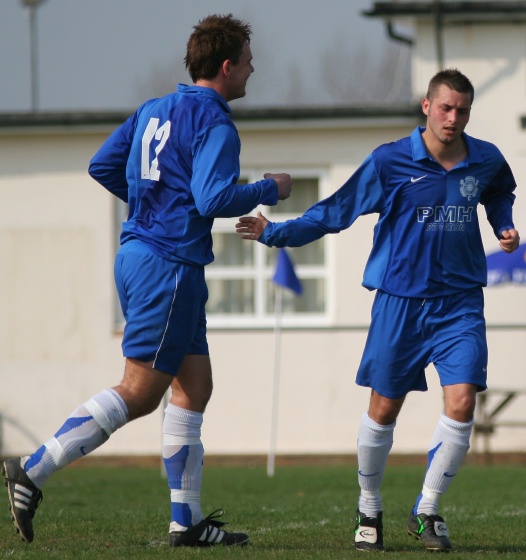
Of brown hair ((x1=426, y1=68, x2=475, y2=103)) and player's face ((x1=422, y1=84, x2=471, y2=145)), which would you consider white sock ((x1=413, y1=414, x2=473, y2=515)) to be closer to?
player's face ((x1=422, y1=84, x2=471, y2=145))

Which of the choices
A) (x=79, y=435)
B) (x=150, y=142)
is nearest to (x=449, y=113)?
(x=150, y=142)

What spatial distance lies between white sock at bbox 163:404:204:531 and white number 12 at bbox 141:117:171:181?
119 centimetres

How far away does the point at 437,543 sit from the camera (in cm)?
579

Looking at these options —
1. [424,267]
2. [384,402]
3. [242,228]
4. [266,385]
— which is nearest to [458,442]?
[384,402]

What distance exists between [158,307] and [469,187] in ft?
5.62

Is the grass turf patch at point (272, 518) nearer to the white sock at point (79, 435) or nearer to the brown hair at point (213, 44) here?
the white sock at point (79, 435)

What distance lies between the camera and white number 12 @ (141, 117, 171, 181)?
5898 mm

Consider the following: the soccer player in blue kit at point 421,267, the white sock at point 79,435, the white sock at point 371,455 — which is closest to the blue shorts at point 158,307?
the white sock at point 79,435

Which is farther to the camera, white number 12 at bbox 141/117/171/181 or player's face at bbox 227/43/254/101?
player's face at bbox 227/43/254/101

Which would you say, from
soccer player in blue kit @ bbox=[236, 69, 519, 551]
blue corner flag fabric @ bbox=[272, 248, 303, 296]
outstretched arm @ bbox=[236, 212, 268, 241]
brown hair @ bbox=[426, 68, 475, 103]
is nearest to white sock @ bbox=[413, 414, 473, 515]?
soccer player in blue kit @ bbox=[236, 69, 519, 551]

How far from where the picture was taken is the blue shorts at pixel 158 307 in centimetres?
576

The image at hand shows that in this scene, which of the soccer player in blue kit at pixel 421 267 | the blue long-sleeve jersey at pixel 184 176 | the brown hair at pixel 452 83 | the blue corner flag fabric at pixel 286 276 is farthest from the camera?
the blue corner flag fabric at pixel 286 276

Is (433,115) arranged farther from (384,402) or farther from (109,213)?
(109,213)

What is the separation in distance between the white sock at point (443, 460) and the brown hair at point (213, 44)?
2.07 m
